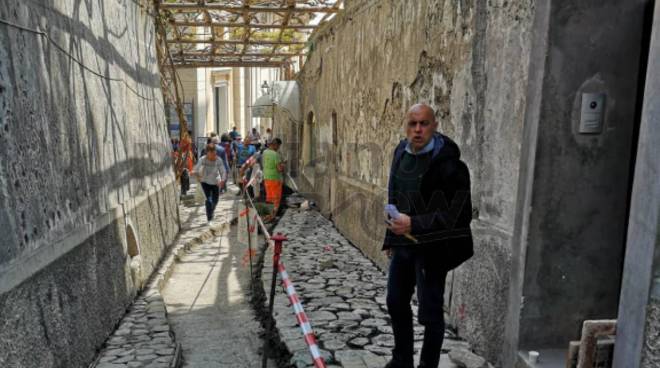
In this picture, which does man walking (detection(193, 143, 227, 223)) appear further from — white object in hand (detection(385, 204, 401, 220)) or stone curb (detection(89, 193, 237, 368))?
white object in hand (detection(385, 204, 401, 220))

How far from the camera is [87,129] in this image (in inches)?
177

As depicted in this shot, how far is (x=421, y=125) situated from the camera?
301 cm

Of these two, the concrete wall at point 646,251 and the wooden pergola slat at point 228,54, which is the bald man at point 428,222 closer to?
the concrete wall at point 646,251

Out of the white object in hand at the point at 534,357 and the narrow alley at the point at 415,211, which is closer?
the narrow alley at the point at 415,211

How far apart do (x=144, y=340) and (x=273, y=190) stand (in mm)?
6831

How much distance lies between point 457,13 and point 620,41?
168 cm

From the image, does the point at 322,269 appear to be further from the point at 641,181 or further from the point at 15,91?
the point at 641,181

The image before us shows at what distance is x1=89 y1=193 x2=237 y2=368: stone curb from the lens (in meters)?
4.05

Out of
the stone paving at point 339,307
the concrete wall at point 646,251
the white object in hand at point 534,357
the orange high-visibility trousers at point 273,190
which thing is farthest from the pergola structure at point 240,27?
the concrete wall at point 646,251

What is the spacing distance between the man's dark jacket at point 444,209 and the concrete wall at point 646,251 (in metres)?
0.86

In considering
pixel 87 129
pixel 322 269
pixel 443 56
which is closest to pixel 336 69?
pixel 322 269

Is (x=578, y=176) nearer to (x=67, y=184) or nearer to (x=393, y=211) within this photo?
(x=393, y=211)

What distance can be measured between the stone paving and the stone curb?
991 millimetres

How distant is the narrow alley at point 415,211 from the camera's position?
290 centimetres
